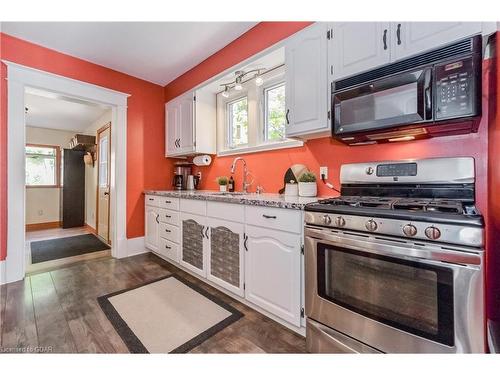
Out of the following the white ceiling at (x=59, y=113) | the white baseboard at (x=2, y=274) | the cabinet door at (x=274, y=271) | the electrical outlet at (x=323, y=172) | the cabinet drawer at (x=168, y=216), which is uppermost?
the white ceiling at (x=59, y=113)

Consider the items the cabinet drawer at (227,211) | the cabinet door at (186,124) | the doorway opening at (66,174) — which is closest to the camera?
the cabinet drawer at (227,211)

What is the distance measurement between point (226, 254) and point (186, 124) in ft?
6.31

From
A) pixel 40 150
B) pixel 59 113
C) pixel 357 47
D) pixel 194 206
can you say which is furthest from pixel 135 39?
pixel 40 150

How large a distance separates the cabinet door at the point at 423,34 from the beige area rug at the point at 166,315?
209 cm

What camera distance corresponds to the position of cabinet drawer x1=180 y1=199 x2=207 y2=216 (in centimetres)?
223

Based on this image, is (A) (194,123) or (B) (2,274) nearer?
(B) (2,274)

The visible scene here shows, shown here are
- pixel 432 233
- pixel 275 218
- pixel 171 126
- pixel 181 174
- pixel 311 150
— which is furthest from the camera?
pixel 181 174

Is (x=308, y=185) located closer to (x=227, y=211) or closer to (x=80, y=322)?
(x=227, y=211)

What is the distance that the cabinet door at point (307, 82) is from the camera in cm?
167

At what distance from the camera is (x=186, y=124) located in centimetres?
308

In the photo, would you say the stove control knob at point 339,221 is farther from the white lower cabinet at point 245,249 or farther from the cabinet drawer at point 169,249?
the cabinet drawer at point 169,249

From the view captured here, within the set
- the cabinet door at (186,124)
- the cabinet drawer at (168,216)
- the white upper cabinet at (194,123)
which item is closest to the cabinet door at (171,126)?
the white upper cabinet at (194,123)

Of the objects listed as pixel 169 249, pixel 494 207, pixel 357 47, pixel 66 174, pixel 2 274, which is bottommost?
pixel 2 274

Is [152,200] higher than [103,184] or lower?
lower
